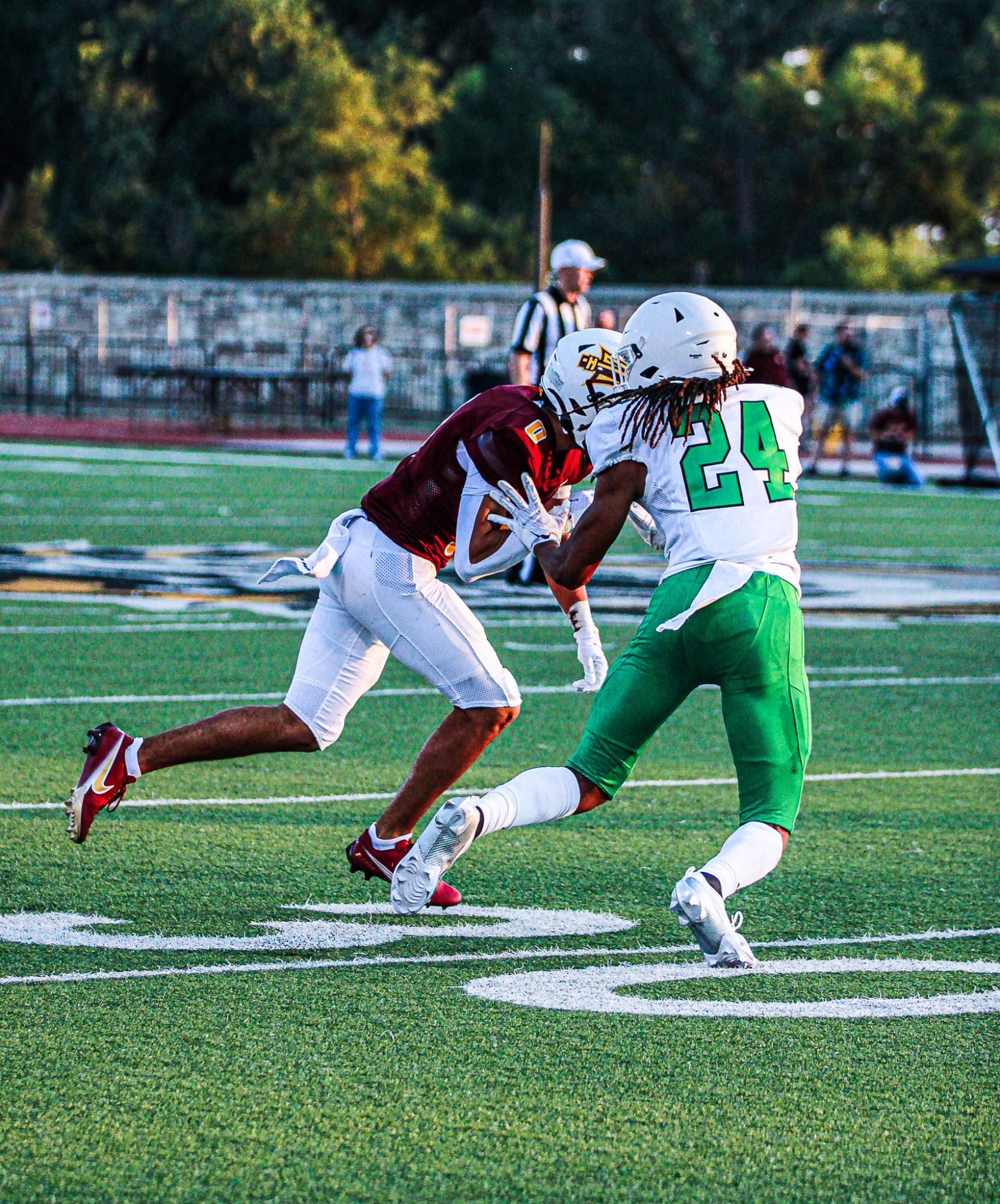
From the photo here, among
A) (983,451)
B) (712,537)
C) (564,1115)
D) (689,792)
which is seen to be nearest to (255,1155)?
(564,1115)

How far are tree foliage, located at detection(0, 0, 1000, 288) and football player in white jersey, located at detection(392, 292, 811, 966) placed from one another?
4075cm

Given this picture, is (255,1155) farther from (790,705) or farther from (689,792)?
(689,792)

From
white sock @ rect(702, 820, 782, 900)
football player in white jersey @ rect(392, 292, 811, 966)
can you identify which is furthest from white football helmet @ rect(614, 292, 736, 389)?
white sock @ rect(702, 820, 782, 900)

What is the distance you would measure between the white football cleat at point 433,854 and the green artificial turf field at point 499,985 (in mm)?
98

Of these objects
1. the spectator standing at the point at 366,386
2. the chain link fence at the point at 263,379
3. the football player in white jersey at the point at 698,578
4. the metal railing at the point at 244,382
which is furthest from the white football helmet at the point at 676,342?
the metal railing at the point at 244,382

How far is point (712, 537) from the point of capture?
5.09m

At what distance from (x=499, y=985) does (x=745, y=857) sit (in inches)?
27.8

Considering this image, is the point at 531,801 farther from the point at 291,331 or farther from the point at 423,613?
the point at 291,331

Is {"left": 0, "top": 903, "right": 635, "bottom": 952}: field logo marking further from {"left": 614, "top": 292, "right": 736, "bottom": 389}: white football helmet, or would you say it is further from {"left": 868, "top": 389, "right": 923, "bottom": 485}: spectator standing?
{"left": 868, "top": 389, "right": 923, "bottom": 485}: spectator standing

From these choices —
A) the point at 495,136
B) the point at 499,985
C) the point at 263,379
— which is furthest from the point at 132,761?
the point at 495,136

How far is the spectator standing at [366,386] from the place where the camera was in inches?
1013

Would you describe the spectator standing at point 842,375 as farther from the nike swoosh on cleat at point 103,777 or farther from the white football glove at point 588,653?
the nike swoosh on cleat at point 103,777

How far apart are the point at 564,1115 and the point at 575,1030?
0.58 metres

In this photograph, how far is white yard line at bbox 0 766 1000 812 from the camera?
7109mm
